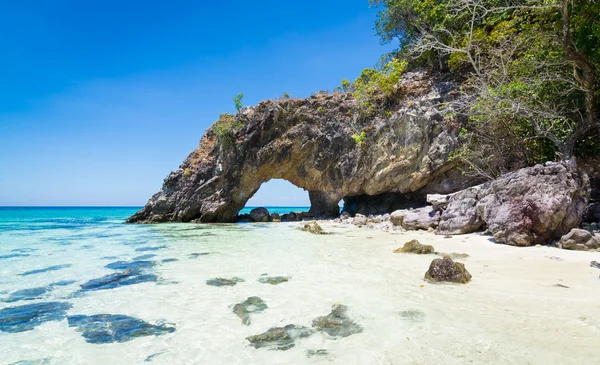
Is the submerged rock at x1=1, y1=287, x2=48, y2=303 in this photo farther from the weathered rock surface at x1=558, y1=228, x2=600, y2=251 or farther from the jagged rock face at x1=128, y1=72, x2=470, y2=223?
the jagged rock face at x1=128, y1=72, x2=470, y2=223

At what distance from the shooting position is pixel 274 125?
22828mm

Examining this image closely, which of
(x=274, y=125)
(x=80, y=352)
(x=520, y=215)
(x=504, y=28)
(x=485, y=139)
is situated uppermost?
(x=504, y=28)

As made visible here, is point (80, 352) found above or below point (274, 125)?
below

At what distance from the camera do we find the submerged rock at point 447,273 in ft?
16.8

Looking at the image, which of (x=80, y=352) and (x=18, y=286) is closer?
(x=80, y=352)

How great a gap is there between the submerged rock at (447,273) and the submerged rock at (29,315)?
5.54 meters

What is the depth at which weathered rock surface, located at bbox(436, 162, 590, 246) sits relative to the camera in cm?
805

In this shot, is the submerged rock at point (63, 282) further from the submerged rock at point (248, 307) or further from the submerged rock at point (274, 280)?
the submerged rock at point (248, 307)

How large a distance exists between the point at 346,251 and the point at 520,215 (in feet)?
15.9

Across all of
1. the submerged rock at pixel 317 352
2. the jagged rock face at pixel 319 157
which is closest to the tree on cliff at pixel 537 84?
the jagged rock face at pixel 319 157

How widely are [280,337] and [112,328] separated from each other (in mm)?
2054

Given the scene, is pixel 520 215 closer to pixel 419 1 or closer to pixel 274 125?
pixel 419 1

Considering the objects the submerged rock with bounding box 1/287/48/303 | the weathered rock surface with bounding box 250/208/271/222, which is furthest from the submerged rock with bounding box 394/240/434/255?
the weathered rock surface with bounding box 250/208/271/222

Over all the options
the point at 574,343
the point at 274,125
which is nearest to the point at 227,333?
the point at 574,343
